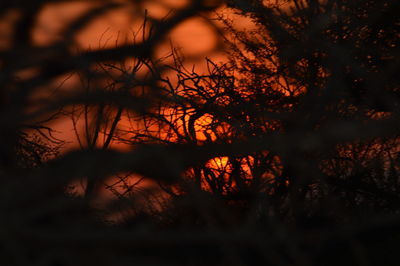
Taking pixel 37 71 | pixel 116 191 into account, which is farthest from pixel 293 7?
pixel 37 71

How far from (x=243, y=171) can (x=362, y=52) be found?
1.54 m

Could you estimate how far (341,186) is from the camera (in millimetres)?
4996

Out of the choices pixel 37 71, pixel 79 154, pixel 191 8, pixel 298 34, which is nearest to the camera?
pixel 79 154

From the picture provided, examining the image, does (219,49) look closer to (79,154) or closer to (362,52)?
(362,52)

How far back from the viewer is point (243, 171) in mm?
4754

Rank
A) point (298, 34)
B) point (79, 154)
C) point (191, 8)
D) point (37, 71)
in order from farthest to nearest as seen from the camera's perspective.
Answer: point (298, 34), point (37, 71), point (191, 8), point (79, 154)

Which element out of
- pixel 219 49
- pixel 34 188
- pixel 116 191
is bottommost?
pixel 34 188

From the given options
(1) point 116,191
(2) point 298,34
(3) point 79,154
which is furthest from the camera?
(2) point 298,34

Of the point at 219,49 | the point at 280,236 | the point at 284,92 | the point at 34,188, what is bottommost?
the point at 280,236

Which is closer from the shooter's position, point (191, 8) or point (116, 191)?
point (191, 8)

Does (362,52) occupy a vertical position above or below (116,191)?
above

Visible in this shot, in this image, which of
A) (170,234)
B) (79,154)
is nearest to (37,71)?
(79,154)

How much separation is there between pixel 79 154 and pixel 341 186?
13.9 feet

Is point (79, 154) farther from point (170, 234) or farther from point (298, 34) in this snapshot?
point (298, 34)
